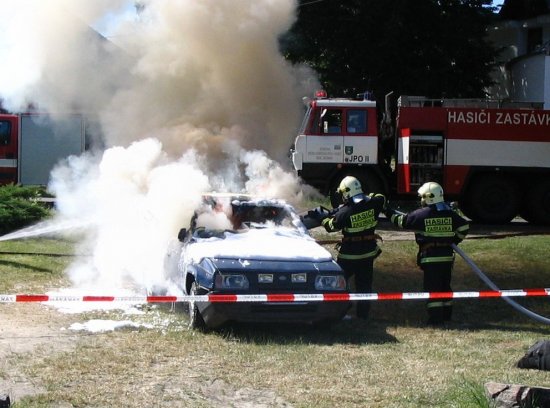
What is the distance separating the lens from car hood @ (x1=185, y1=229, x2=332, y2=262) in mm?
→ 7992

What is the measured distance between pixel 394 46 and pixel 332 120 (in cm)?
620

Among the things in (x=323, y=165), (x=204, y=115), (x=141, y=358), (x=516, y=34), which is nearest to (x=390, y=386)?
(x=141, y=358)

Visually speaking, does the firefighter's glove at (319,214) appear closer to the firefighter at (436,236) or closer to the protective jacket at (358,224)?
the protective jacket at (358,224)

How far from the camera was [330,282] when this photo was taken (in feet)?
25.9

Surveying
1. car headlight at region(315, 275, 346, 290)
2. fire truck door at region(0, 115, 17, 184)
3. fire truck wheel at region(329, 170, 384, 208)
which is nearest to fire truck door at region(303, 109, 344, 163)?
fire truck wheel at region(329, 170, 384, 208)

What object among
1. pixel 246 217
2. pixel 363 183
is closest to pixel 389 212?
pixel 246 217

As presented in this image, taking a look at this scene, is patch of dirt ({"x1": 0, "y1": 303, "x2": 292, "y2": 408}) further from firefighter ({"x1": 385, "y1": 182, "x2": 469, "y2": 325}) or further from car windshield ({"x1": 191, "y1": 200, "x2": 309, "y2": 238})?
firefighter ({"x1": 385, "y1": 182, "x2": 469, "y2": 325})

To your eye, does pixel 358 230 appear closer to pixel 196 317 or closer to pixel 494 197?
pixel 196 317

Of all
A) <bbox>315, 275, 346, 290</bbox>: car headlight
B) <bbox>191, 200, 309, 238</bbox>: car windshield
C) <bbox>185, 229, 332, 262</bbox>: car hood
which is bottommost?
<bbox>315, 275, 346, 290</bbox>: car headlight

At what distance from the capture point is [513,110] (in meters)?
16.7

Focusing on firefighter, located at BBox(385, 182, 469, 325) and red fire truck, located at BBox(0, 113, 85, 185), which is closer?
firefighter, located at BBox(385, 182, 469, 325)

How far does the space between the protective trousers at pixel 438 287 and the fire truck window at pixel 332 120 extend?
25.3 feet

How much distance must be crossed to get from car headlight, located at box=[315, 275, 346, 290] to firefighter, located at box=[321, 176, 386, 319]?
109cm

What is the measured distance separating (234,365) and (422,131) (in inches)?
433
